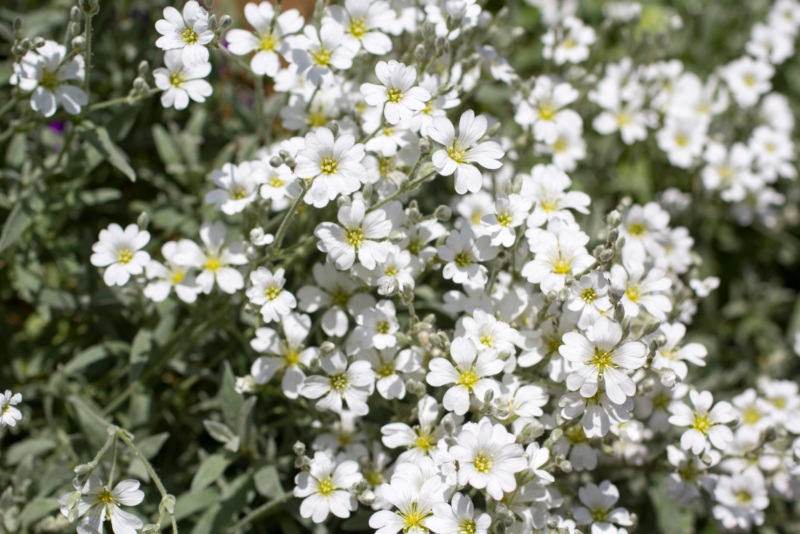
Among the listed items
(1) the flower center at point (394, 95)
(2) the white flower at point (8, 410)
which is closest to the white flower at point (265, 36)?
(1) the flower center at point (394, 95)

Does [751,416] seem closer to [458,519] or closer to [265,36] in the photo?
[458,519]

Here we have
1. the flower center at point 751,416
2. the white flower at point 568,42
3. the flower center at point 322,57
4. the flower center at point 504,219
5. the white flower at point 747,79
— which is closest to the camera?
the flower center at point 504,219

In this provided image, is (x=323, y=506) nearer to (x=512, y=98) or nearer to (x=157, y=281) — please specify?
(x=157, y=281)

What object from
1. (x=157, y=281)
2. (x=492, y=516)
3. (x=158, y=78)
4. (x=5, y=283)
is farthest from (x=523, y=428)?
(x=5, y=283)

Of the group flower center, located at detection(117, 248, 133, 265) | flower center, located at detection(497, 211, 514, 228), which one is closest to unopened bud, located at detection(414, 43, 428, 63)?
flower center, located at detection(497, 211, 514, 228)

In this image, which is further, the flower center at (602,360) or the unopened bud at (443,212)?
the unopened bud at (443,212)

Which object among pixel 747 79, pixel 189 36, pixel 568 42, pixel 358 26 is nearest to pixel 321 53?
pixel 358 26

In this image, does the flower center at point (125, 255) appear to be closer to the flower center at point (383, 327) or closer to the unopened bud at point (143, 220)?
the unopened bud at point (143, 220)

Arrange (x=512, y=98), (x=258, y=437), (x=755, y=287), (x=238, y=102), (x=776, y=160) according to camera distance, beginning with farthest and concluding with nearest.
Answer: (x=755, y=287) < (x=776, y=160) < (x=238, y=102) < (x=512, y=98) < (x=258, y=437)
